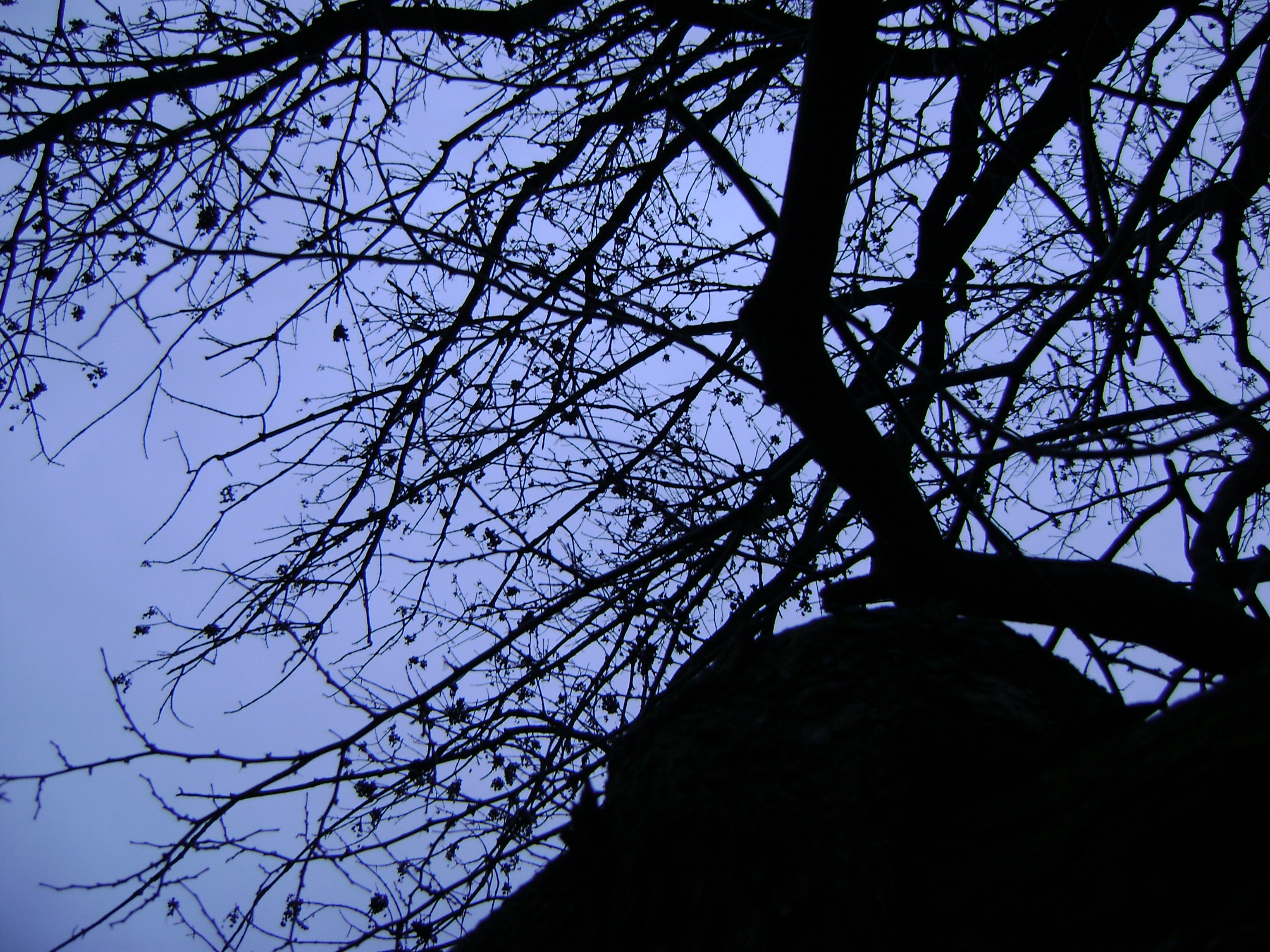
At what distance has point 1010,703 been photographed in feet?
3.96

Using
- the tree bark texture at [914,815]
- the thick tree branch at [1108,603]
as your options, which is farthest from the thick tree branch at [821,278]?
the tree bark texture at [914,815]

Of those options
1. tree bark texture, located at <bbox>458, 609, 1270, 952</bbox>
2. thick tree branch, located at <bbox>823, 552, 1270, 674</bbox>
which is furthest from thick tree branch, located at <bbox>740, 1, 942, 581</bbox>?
tree bark texture, located at <bbox>458, 609, 1270, 952</bbox>

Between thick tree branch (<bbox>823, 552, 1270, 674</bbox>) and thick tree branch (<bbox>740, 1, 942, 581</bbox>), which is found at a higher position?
thick tree branch (<bbox>740, 1, 942, 581</bbox>)

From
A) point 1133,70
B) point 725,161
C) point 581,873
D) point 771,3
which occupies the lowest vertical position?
point 581,873

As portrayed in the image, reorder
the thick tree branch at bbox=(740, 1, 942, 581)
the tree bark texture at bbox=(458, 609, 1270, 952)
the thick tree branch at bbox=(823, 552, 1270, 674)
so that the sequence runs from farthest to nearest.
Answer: the thick tree branch at bbox=(823, 552, 1270, 674), the thick tree branch at bbox=(740, 1, 942, 581), the tree bark texture at bbox=(458, 609, 1270, 952)

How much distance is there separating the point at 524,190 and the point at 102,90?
4.84 feet

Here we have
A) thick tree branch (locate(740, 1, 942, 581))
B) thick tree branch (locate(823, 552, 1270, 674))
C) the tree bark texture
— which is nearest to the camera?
the tree bark texture

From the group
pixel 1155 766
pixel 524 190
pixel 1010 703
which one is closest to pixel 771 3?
pixel 524 190

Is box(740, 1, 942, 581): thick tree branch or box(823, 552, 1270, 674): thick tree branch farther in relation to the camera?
box(823, 552, 1270, 674): thick tree branch

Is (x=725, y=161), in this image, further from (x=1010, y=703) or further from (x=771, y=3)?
(x=771, y=3)

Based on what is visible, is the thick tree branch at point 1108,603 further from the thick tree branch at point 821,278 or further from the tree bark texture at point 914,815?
the tree bark texture at point 914,815

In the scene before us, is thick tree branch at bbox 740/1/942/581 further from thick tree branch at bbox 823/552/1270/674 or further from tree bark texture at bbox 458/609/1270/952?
tree bark texture at bbox 458/609/1270/952

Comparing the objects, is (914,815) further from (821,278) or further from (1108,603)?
(1108,603)

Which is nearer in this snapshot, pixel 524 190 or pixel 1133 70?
pixel 1133 70
